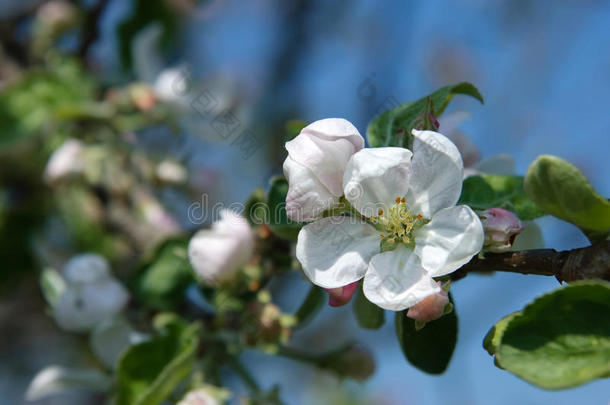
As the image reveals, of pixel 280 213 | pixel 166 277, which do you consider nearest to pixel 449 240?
pixel 280 213

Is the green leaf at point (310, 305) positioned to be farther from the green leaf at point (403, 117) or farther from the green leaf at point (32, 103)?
the green leaf at point (32, 103)

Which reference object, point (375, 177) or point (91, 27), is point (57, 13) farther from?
point (375, 177)

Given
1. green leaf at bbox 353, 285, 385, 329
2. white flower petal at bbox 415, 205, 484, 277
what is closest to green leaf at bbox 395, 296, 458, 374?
green leaf at bbox 353, 285, 385, 329

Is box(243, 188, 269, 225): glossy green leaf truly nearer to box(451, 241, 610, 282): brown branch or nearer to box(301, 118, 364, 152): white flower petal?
box(301, 118, 364, 152): white flower petal

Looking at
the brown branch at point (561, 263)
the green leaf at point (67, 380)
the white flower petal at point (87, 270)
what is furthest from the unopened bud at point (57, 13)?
the brown branch at point (561, 263)

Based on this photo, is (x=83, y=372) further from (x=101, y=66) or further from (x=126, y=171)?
(x=101, y=66)

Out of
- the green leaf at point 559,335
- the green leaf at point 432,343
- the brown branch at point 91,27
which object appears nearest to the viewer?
the green leaf at point 559,335

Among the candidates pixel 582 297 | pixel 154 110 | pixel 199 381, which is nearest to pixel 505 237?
pixel 582 297
